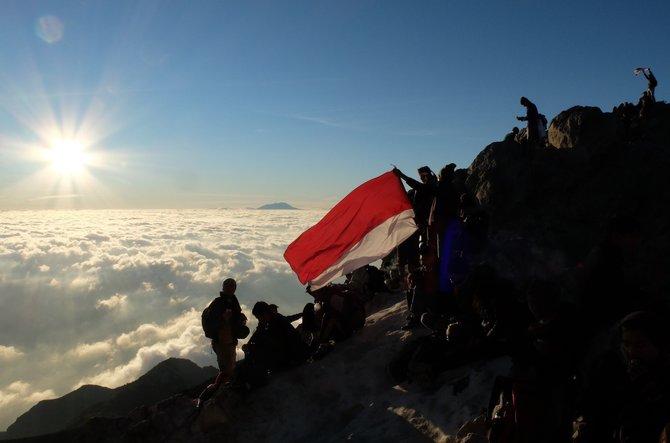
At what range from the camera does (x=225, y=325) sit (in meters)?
9.28

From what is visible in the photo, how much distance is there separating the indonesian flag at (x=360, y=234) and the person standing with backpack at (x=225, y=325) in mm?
1612

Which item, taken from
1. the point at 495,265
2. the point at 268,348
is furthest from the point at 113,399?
the point at 495,265

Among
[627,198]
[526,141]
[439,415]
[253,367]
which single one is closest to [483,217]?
[439,415]

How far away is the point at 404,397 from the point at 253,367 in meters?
3.65

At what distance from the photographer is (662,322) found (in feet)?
10.2

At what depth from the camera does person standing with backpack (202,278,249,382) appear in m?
9.09

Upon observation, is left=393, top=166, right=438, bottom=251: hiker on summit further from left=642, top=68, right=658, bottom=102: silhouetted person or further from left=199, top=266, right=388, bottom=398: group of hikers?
left=642, top=68, right=658, bottom=102: silhouetted person

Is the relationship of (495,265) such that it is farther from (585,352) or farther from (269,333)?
(585,352)

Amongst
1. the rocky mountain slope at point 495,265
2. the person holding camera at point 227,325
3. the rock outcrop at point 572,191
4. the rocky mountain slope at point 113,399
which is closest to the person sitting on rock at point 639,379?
the rocky mountain slope at point 495,265

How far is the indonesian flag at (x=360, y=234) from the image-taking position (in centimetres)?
962

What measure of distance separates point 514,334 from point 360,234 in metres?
5.12

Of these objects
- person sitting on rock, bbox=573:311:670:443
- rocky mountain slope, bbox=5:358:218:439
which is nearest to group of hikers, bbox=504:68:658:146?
person sitting on rock, bbox=573:311:670:443

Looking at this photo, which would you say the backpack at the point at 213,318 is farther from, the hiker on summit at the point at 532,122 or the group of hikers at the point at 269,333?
the hiker on summit at the point at 532,122

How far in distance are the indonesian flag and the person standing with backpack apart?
1.61 m
